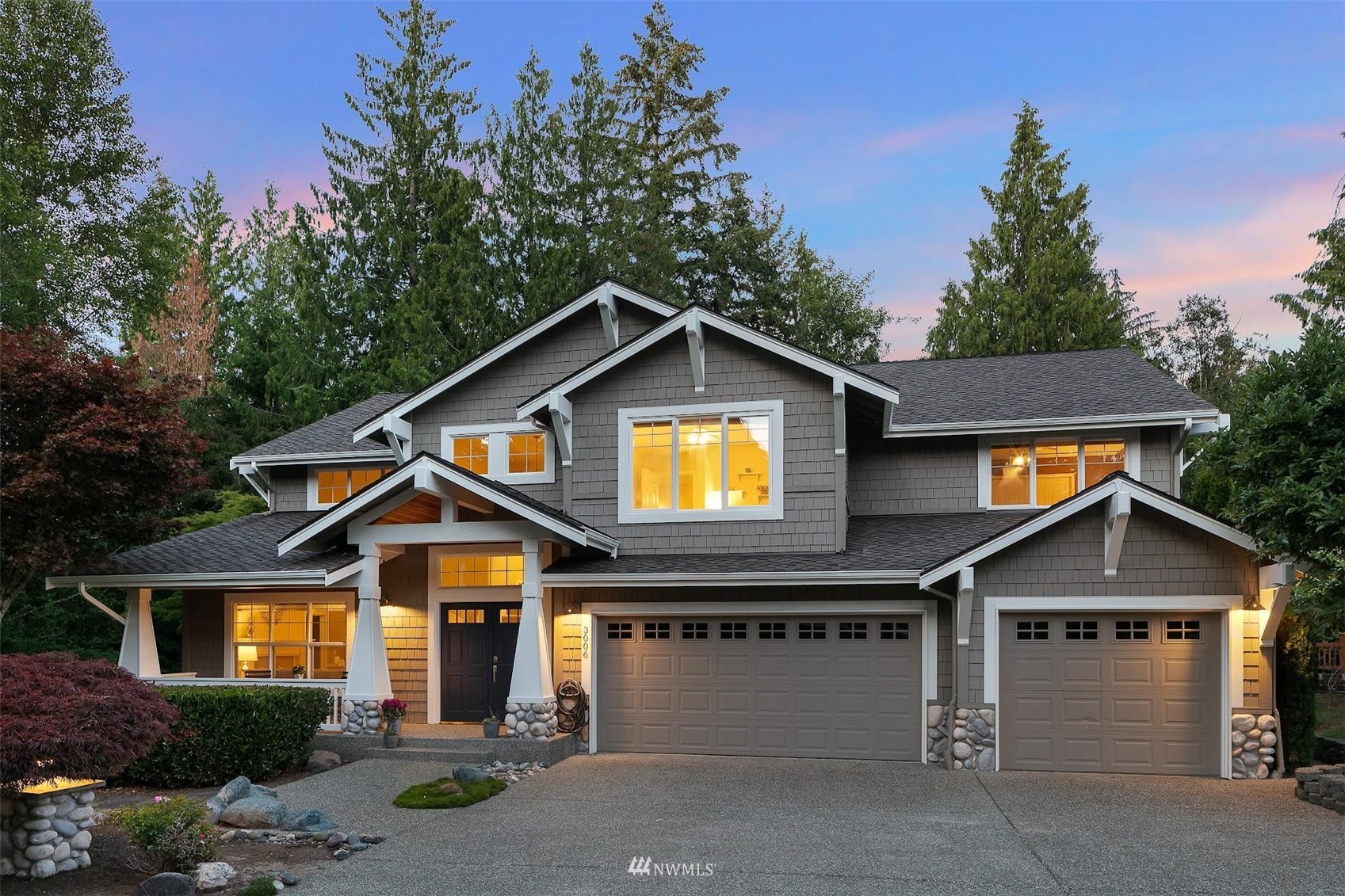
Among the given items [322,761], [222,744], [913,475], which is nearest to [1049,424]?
[913,475]

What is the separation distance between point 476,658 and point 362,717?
84.8 inches

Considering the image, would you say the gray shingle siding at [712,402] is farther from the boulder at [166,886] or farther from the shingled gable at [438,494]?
the boulder at [166,886]

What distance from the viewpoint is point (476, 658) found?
16203 mm

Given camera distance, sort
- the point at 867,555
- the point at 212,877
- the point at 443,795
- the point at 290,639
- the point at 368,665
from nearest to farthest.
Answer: the point at 212,877 → the point at 443,795 → the point at 867,555 → the point at 368,665 → the point at 290,639

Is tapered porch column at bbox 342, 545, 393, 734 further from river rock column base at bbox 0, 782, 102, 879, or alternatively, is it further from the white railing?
river rock column base at bbox 0, 782, 102, 879

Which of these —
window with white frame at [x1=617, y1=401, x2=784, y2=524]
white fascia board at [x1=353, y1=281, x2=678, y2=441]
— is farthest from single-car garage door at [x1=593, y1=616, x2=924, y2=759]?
white fascia board at [x1=353, y1=281, x2=678, y2=441]

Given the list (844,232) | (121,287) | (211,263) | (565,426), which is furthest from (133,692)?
(211,263)

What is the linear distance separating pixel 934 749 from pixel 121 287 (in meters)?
24.9

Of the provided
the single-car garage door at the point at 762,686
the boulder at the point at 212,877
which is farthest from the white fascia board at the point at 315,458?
the boulder at the point at 212,877

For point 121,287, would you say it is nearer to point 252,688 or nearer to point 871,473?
point 252,688

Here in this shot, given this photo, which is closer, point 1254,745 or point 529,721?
point 1254,745

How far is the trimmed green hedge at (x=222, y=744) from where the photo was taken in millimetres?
12953

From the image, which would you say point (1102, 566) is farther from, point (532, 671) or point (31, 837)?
point (31, 837)

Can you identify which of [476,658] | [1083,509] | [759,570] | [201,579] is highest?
[1083,509]
